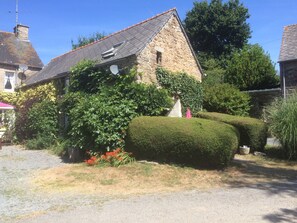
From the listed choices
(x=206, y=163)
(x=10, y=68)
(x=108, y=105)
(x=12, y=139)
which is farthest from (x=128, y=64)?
(x=10, y=68)

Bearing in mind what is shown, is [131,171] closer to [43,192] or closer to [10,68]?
[43,192]

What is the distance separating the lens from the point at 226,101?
17.4m

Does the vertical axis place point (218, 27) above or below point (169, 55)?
above

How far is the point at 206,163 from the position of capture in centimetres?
931

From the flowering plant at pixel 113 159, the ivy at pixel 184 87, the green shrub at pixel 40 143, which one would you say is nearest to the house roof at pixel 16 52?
the green shrub at pixel 40 143

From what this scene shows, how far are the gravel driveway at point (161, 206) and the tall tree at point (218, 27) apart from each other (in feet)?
96.1

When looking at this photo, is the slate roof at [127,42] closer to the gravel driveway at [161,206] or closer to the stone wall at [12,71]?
the stone wall at [12,71]

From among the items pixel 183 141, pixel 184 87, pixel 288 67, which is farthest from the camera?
pixel 288 67

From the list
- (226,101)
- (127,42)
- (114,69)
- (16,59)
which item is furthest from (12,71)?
(226,101)

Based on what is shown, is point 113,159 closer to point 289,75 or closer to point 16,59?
point 289,75

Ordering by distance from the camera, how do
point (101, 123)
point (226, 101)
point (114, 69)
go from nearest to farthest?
point (101, 123) < point (114, 69) < point (226, 101)

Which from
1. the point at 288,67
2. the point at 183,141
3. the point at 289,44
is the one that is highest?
the point at 289,44

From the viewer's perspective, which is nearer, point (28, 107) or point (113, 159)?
point (113, 159)

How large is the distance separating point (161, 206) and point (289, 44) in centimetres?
1663
